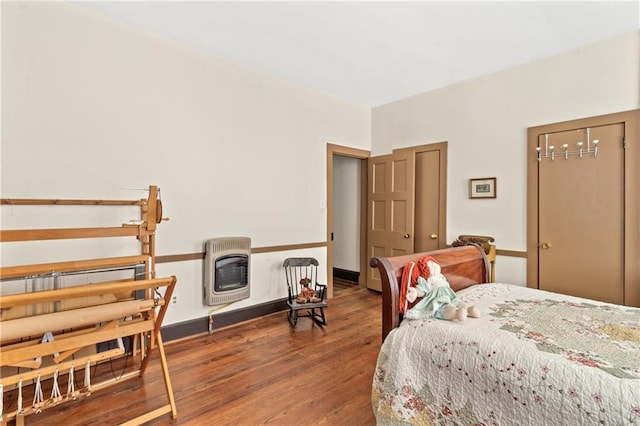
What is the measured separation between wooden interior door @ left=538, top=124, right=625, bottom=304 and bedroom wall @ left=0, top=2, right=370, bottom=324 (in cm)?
265

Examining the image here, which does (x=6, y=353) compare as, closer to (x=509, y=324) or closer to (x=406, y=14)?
(x=509, y=324)

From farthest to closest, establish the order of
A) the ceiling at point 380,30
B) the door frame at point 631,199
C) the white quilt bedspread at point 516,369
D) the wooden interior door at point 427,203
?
the wooden interior door at point 427,203 → the door frame at point 631,199 → the ceiling at point 380,30 → the white quilt bedspread at point 516,369

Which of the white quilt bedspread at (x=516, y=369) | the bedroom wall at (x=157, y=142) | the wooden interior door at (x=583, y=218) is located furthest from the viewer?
the wooden interior door at (x=583, y=218)

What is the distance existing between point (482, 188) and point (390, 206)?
1297mm

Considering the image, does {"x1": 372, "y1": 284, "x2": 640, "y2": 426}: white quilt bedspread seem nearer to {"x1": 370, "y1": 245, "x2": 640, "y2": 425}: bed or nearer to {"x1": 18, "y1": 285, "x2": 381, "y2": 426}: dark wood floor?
{"x1": 370, "y1": 245, "x2": 640, "y2": 425}: bed

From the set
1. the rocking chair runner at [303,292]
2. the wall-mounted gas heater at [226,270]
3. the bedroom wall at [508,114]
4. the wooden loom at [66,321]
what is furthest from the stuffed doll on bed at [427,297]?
the bedroom wall at [508,114]

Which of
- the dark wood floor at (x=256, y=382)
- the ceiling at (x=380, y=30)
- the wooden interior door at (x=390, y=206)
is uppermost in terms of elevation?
the ceiling at (x=380, y=30)

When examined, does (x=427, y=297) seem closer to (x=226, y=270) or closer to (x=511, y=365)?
(x=511, y=365)

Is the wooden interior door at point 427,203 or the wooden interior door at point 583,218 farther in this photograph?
the wooden interior door at point 427,203

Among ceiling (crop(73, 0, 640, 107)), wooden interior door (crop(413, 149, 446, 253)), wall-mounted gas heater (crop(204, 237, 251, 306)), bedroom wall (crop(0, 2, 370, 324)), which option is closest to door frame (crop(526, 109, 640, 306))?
ceiling (crop(73, 0, 640, 107))

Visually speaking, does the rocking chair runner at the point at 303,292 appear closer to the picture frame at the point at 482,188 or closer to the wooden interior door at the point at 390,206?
the wooden interior door at the point at 390,206

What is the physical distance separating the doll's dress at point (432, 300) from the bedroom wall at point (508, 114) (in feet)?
6.73

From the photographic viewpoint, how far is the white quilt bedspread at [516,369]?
1276 mm

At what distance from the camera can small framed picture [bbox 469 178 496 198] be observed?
148 inches
